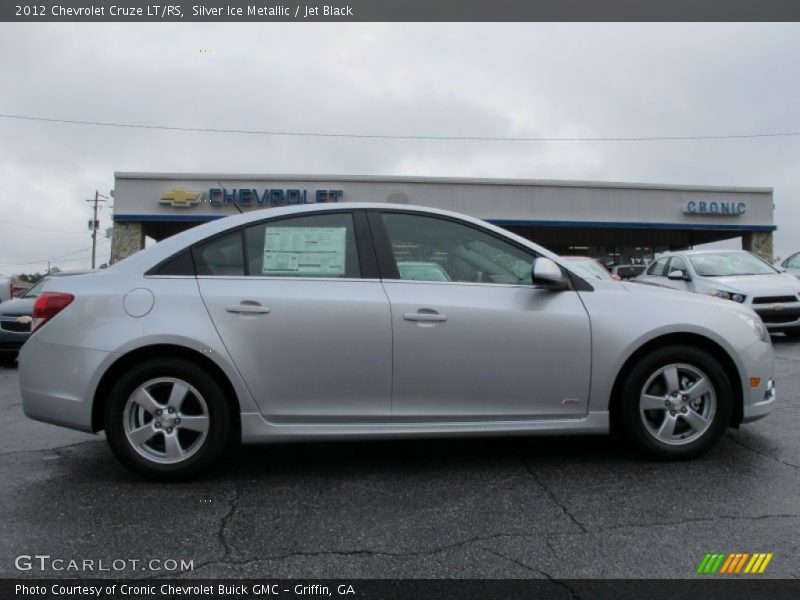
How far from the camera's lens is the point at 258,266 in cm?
359

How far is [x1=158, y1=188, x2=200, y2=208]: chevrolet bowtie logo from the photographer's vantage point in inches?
872

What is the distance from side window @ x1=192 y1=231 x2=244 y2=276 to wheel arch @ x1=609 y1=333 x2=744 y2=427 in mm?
2332

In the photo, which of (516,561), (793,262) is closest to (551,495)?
(516,561)

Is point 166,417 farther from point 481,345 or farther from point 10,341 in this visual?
point 10,341

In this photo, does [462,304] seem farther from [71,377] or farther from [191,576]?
[71,377]

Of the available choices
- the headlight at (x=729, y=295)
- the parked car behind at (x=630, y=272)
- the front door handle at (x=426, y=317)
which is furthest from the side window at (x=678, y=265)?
the front door handle at (x=426, y=317)

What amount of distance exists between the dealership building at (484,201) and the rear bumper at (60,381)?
18.9 meters

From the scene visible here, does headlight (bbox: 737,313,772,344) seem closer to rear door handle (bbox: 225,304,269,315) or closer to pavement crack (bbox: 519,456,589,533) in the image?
pavement crack (bbox: 519,456,589,533)

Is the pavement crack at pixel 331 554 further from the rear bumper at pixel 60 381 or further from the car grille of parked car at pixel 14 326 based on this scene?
the car grille of parked car at pixel 14 326

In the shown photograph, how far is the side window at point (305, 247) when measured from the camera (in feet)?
11.8

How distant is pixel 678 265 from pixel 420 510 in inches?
358

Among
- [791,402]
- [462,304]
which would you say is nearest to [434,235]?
[462,304]

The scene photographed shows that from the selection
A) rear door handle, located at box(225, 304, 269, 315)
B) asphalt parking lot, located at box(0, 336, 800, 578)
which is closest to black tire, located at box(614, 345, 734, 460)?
asphalt parking lot, located at box(0, 336, 800, 578)

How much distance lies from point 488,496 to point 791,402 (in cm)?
354
